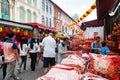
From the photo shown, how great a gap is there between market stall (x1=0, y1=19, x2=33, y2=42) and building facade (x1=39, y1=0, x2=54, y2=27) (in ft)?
54.6

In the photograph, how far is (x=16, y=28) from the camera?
816 inches

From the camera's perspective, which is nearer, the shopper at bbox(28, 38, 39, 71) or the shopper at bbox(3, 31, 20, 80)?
the shopper at bbox(3, 31, 20, 80)

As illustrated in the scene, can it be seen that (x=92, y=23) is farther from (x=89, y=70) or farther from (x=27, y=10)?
(x=27, y=10)

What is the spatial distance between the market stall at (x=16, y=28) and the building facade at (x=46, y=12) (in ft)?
54.6

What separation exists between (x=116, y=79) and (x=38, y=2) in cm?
3542

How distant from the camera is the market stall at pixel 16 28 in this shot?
18.0 meters

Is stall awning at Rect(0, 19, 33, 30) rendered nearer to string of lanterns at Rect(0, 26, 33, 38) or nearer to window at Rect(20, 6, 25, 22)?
string of lanterns at Rect(0, 26, 33, 38)

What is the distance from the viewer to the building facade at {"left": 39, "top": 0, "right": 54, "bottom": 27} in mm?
41319

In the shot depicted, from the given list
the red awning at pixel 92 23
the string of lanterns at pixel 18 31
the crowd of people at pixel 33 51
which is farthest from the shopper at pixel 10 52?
the string of lanterns at pixel 18 31

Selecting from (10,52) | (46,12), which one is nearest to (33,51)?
(10,52)

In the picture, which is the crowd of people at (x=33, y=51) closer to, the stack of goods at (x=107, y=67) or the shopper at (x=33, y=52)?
the shopper at (x=33, y=52)

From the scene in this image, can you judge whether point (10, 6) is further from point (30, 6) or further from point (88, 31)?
point (88, 31)

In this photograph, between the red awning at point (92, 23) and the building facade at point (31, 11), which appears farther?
the building facade at point (31, 11)

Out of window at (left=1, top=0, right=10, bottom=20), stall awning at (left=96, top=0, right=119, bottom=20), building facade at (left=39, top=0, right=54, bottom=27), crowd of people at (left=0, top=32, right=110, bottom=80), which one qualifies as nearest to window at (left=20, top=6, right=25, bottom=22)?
Result: window at (left=1, top=0, right=10, bottom=20)
